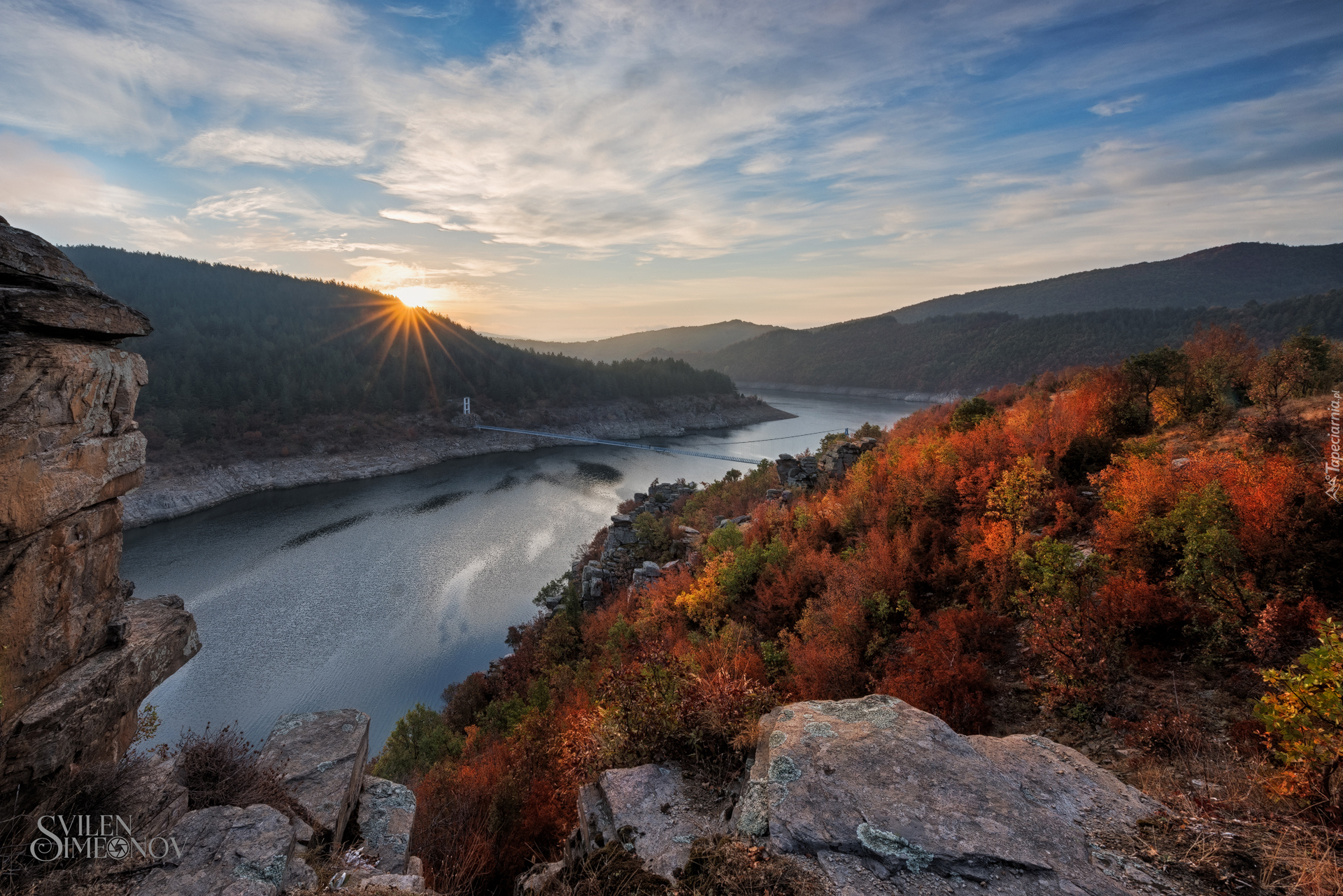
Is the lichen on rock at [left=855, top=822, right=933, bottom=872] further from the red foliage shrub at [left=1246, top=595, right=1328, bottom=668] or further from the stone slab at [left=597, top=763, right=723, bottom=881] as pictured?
the red foliage shrub at [left=1246, top=595, right=1328, bottom=668]

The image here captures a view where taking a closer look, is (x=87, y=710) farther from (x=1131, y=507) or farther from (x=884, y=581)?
(x=1131, y=507)

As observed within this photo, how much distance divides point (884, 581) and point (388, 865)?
26.3 feet

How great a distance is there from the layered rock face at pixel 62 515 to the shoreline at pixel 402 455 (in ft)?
29.6

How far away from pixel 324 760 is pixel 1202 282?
570 ft

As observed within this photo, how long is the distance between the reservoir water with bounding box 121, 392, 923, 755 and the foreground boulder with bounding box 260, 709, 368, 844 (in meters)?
12.4

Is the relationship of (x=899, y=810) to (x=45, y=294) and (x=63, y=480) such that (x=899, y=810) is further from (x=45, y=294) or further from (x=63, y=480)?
(x=45, y=294)

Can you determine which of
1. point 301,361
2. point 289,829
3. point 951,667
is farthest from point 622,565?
point 301,361

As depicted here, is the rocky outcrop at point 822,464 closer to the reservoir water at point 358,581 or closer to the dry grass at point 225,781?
the reservoir water at point 358,581

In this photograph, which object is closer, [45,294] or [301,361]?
[45,294]

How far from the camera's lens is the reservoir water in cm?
2030

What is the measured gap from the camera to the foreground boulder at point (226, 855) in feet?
12.5

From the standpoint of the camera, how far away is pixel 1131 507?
299 inches

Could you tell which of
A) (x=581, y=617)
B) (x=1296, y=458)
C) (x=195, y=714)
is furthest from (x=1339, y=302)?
(x=195, y=714)

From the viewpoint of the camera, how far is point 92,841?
397 centimetres
